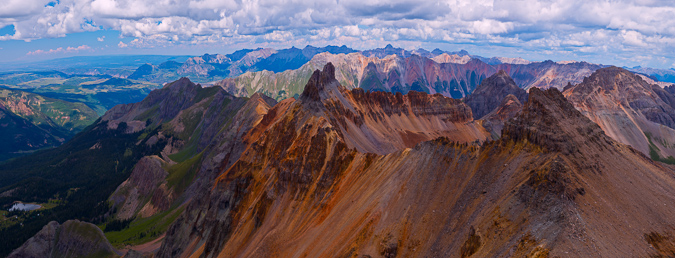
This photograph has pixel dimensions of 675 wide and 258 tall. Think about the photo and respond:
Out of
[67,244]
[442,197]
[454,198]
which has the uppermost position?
[454,198]

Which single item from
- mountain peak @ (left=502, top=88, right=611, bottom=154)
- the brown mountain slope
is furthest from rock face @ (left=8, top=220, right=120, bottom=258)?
mountain peak @ (left=502, top=88, right=611, bottom=154)

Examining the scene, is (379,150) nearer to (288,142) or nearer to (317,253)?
(288,142)

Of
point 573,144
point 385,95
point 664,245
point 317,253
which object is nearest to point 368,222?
point 317,253

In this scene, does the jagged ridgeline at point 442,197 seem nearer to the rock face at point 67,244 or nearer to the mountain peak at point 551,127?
the mountain peak at point 551,127

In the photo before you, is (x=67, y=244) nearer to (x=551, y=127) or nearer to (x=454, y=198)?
(x=454, y=198)

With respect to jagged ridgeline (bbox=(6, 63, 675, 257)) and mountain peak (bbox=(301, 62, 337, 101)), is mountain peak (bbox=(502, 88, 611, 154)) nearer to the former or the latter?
jagged ridgeline (bbox=(6, 63, 675, 257))

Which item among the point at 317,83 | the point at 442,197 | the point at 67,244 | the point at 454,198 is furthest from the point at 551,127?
the point at 67,244

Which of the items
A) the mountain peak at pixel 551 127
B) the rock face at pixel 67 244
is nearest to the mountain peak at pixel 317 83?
the mountain peak at pixel 551 127
